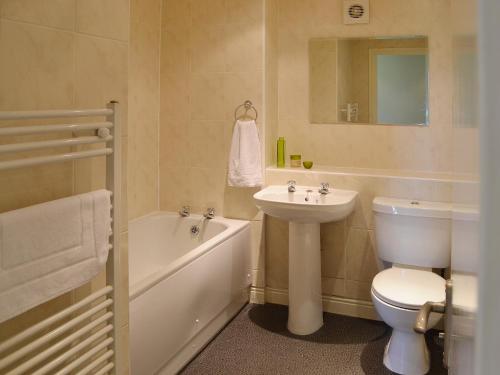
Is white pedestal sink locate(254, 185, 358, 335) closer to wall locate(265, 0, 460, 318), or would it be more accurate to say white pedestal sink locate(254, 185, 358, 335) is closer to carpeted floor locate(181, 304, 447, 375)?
carpeted floor locate(181, 304, 447, 375)

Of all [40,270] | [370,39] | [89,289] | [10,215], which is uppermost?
[370,39]

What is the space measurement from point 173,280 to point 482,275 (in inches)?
84.2

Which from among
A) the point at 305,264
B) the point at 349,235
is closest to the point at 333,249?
the point at 349,235

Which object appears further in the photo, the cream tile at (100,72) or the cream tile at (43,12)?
the cream tile at (100,72)

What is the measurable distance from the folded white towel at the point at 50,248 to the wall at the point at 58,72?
0.07m

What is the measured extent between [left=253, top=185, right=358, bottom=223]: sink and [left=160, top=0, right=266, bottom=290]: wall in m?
0.35

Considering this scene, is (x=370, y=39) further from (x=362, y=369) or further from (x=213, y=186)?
(x=362, y=369)

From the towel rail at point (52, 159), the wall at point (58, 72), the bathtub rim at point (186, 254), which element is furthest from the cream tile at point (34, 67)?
the bathtub rim at point (186, 254)

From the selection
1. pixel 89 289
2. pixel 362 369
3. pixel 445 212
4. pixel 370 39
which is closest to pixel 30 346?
pixel 89 289

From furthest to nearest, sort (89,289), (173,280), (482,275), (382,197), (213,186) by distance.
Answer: (213,186) → (382,197) → (173,280) → (89,289) → (482,275)

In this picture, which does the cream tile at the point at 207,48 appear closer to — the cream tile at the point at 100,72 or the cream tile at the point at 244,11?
the cream tile at the point at 244,11

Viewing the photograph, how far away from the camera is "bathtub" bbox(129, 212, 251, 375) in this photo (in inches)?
81.6

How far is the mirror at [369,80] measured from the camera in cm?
299

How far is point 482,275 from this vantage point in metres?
0.23
